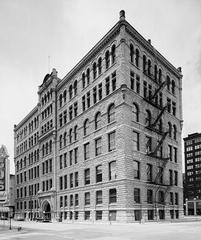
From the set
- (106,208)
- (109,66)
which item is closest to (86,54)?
(109,66)

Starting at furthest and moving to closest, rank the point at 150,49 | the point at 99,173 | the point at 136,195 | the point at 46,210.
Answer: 1. the point at 46,210
2. the point at 150,49
3. the point at 99,173
4. the point at 136,195

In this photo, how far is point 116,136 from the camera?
46438 mm

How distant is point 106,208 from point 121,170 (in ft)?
20.6

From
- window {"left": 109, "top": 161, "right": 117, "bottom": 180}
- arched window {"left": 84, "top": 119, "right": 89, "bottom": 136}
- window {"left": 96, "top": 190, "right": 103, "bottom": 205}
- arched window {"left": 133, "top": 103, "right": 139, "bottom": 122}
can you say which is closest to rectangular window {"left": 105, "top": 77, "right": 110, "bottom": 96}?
arched window {"left": 133, "top": 103, "right": 139, "bottom": 122}

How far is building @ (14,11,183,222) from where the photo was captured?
4609cm

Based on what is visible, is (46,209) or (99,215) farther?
(46,209)

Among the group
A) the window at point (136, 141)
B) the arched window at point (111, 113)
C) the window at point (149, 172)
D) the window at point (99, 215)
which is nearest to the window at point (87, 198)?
the window at point (99, 215)

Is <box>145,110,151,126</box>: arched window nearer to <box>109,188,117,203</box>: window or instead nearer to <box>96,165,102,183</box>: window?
<box>96,165,102,183</box>: window

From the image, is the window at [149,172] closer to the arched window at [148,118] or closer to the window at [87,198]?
the arched window at [148,118]

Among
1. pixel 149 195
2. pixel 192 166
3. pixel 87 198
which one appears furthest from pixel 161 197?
pixel 192 166

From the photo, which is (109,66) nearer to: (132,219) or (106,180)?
(106,180)

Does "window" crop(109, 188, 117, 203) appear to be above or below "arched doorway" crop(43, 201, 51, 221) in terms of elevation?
above

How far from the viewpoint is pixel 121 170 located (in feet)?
146

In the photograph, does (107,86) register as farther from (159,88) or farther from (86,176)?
(86,176)
